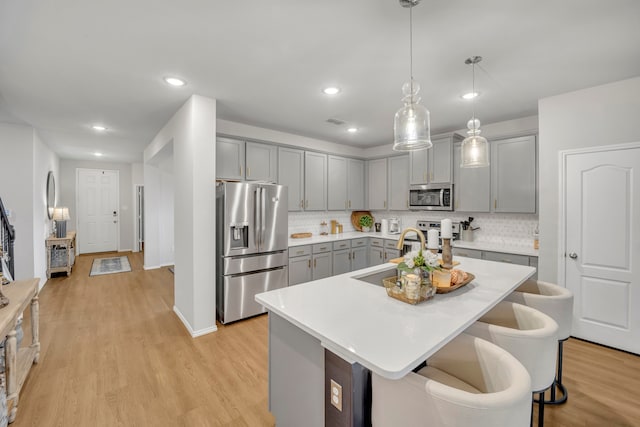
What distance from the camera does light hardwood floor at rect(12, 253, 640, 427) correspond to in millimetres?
1920

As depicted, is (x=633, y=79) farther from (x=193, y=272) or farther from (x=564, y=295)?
(x=193, y=272)

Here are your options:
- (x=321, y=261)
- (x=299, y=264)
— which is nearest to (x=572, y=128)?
(x=321, y=261)

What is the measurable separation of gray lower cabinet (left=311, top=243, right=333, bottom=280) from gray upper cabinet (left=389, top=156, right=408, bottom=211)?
4.76ft

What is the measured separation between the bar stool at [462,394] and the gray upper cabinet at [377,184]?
3888 mm

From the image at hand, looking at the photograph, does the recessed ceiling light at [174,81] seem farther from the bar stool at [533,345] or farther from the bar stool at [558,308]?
the bar stool at [558,308]

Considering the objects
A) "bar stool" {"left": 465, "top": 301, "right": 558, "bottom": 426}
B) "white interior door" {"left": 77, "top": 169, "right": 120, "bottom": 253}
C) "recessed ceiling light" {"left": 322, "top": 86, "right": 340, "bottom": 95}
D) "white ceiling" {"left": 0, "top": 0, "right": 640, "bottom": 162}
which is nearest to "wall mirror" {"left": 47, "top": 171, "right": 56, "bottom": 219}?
"white interior door" {"left": 77, "top": 169, "right": 120, "bottom": 253}

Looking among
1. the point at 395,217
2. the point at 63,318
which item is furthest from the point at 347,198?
the point at 63,318

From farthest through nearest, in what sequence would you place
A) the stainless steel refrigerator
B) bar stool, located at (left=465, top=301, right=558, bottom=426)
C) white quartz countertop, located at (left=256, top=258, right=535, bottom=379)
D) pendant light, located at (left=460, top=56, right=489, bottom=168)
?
the stainless steel refrigerator, pendant light, located at (left=460, top=56, right=489, bottom=168), bar stool, located at (left=465, top=301, right=558, bottom=426), white quartz countertop, located at (left=256, top=258, right=535, bottom=379)

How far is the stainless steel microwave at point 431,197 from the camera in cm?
424

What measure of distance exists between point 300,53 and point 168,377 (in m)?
2.81

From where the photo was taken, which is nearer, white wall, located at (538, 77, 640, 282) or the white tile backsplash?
white wall, located at (538, 77, 640, 282)

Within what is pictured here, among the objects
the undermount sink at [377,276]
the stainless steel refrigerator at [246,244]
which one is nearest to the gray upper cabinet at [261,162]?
the stainless steel refrigerator at [246,244]

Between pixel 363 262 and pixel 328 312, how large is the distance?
3.63 m

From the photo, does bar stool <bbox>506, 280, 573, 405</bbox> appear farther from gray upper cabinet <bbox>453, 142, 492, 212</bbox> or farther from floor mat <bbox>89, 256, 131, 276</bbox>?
floor mat <bbox>89, 256, 131, 276</bbox>
